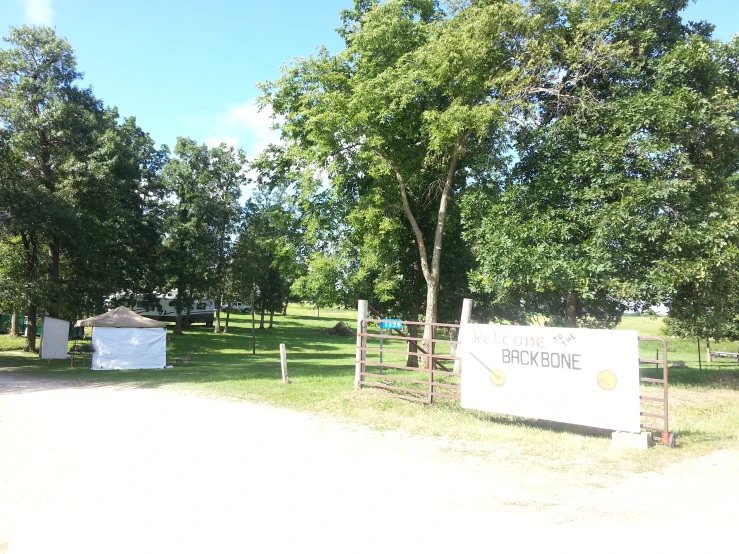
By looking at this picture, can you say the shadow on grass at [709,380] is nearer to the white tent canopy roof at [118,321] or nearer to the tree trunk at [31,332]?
the white tent canopy roof at [118,321]

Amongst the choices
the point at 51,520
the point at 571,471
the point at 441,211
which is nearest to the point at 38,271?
the point at 441,211

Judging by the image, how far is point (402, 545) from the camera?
4.52 m

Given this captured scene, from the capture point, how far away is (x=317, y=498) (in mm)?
5664

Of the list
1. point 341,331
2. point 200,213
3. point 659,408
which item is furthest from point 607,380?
point 341,331

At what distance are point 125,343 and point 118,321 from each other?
4.02 ft

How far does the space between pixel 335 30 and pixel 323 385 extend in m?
13.4

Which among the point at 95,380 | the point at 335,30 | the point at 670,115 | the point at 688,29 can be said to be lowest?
the point at 95,380

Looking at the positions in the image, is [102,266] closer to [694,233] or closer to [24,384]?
[24,384]

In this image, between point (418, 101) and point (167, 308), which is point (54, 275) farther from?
point (167, 308)

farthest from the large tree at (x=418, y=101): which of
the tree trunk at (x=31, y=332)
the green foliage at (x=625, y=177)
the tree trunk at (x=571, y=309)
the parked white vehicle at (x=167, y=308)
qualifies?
the parked white vehicle at (x=167, y=308)

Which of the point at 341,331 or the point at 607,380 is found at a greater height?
the point at 607,380

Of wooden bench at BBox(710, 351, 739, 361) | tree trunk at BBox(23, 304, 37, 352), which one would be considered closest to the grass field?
tree trunk at BBox(23, 304, 37, 352)

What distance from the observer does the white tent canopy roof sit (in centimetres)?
2217

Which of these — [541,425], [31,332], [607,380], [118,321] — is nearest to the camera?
[607,380]
